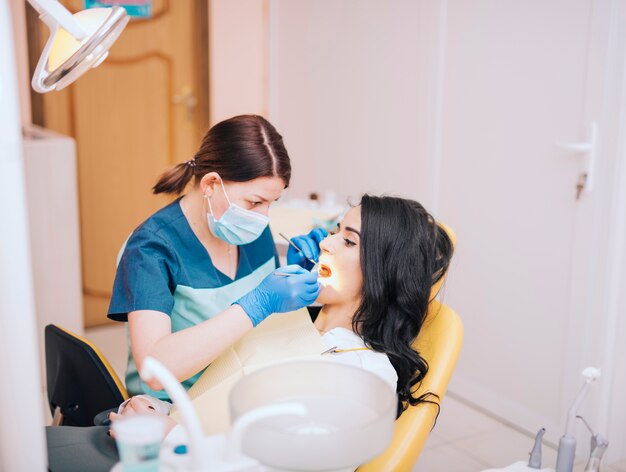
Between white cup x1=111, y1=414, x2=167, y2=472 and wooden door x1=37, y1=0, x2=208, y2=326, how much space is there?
2.71m

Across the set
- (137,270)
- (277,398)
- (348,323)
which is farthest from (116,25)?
(348,323)

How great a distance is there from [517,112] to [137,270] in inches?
61.0

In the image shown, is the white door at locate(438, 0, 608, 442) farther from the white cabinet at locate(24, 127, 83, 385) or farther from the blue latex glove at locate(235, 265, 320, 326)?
the white cabinet at locate(24, 127, 83, 385)

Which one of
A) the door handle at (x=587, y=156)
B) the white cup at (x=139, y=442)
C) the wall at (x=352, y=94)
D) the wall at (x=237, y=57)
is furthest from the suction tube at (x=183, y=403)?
the wall at (x=237, y=57)

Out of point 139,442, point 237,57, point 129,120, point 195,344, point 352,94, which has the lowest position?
point 195,344

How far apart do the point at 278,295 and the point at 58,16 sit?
63 cm

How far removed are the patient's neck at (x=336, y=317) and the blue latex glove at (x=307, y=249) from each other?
122mm

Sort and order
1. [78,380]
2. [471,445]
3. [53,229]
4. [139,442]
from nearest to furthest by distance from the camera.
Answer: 1. [139,442]
2. [78,380]
3. [471,445]
4. [53,229]

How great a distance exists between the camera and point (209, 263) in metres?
1.61

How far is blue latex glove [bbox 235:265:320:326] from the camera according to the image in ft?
4.45

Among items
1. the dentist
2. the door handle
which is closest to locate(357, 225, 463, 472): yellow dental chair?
the dentist

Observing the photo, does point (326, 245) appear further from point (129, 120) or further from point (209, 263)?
point (129, 120)

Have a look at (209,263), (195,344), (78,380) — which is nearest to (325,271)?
(209,263)

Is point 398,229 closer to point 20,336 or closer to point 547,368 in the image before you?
point 20,336
